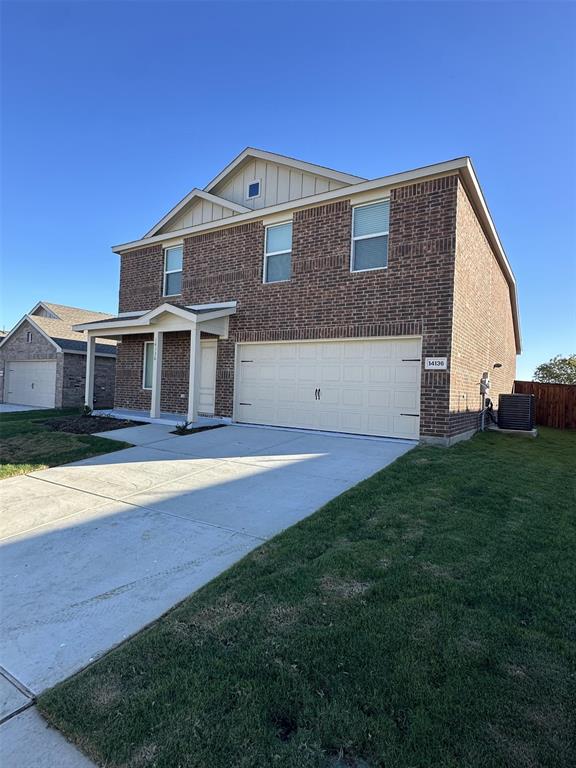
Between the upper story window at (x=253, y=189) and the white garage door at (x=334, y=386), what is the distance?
4.59 meters

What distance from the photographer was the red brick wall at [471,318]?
893 cm

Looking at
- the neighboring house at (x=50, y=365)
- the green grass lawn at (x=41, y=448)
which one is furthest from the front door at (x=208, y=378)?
the neighboring house at (x=50, y=365)

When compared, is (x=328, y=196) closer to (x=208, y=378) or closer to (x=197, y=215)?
(x=197, y=215)

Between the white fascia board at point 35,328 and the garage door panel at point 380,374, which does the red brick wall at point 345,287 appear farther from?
the white fascia board at point 35,328

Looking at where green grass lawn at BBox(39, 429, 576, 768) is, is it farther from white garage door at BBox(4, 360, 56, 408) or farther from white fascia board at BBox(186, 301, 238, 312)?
white garage door at BBox(4, 360, 56, 408)

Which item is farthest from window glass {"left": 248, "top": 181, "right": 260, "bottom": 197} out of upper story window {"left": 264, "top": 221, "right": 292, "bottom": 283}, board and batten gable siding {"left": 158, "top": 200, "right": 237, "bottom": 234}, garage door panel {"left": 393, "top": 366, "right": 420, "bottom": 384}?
garage door panel {"left": 393, "top": 366, "right": 420, "bottom": 384}

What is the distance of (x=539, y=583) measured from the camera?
321 cm

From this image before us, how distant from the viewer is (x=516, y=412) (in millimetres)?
12000

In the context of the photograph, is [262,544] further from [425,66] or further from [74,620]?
[425,66]

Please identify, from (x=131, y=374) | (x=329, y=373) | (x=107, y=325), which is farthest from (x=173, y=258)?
(x=329, y=373)

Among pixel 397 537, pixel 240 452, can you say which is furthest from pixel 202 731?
pixel 240 452

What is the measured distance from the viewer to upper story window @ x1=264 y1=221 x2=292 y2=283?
35.7ft

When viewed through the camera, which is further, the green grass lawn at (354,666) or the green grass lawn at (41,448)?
the green grass lawn at (41,448)

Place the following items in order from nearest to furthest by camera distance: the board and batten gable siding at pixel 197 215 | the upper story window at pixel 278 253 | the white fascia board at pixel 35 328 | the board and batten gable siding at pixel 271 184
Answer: the upper story window at pixel 278 253
the board and batten gable siding at pixel 271 184
the board and batten gable siding at pixel 197 215
the white fascia board at pixel 35 328
